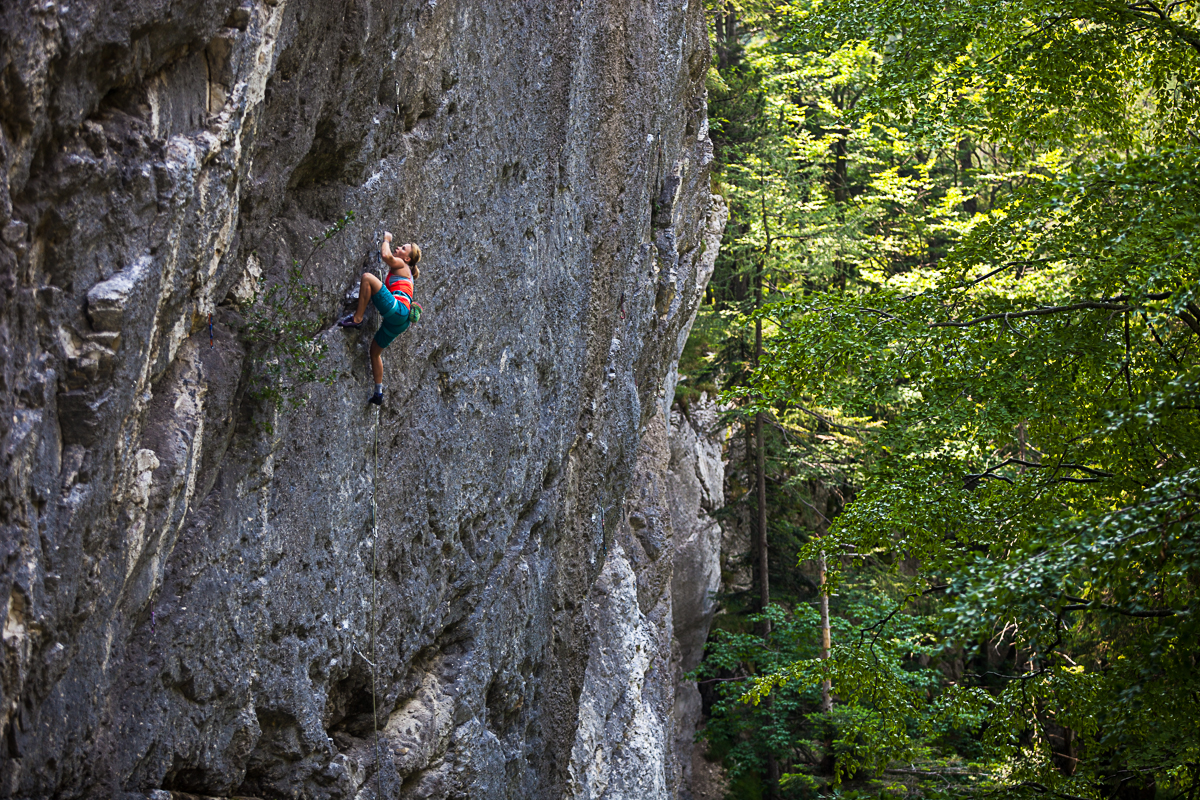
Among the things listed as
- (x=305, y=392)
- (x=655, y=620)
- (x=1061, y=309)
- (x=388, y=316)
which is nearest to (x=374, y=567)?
(x=305, y=392)

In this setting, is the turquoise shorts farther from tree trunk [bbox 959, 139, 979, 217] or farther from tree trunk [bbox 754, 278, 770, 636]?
tree trunk [bbox 959, 139, 979, 217]

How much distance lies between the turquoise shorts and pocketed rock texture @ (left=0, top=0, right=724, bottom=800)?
10.2 inches

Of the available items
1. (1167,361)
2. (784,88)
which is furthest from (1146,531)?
(784,88)

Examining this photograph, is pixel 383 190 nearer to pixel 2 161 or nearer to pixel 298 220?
pixel 298 220

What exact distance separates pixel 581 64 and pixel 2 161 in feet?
22.9

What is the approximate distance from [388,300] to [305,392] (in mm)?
893

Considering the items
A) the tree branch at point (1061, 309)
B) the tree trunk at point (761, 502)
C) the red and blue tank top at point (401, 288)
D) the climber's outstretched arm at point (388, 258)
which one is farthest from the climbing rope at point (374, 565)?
the tree trunk at point (761, 502)

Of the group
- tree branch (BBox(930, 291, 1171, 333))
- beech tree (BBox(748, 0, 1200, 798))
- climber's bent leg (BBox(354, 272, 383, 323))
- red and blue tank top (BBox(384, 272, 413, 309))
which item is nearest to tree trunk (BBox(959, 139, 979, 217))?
beech tree (BBox(748, 0, 1200, 798))

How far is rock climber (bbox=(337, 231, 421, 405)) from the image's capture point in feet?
21.4

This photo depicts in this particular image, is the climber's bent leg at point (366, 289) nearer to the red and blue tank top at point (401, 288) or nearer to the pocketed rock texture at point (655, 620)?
the red and blue tank top at point (401, 288)

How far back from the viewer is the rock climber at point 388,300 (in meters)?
6.51

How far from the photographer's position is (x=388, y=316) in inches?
260

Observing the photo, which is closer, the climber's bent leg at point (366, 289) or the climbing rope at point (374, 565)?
the climber's bent leg at point (366, 289)

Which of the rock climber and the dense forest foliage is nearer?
the dense forest foliage
